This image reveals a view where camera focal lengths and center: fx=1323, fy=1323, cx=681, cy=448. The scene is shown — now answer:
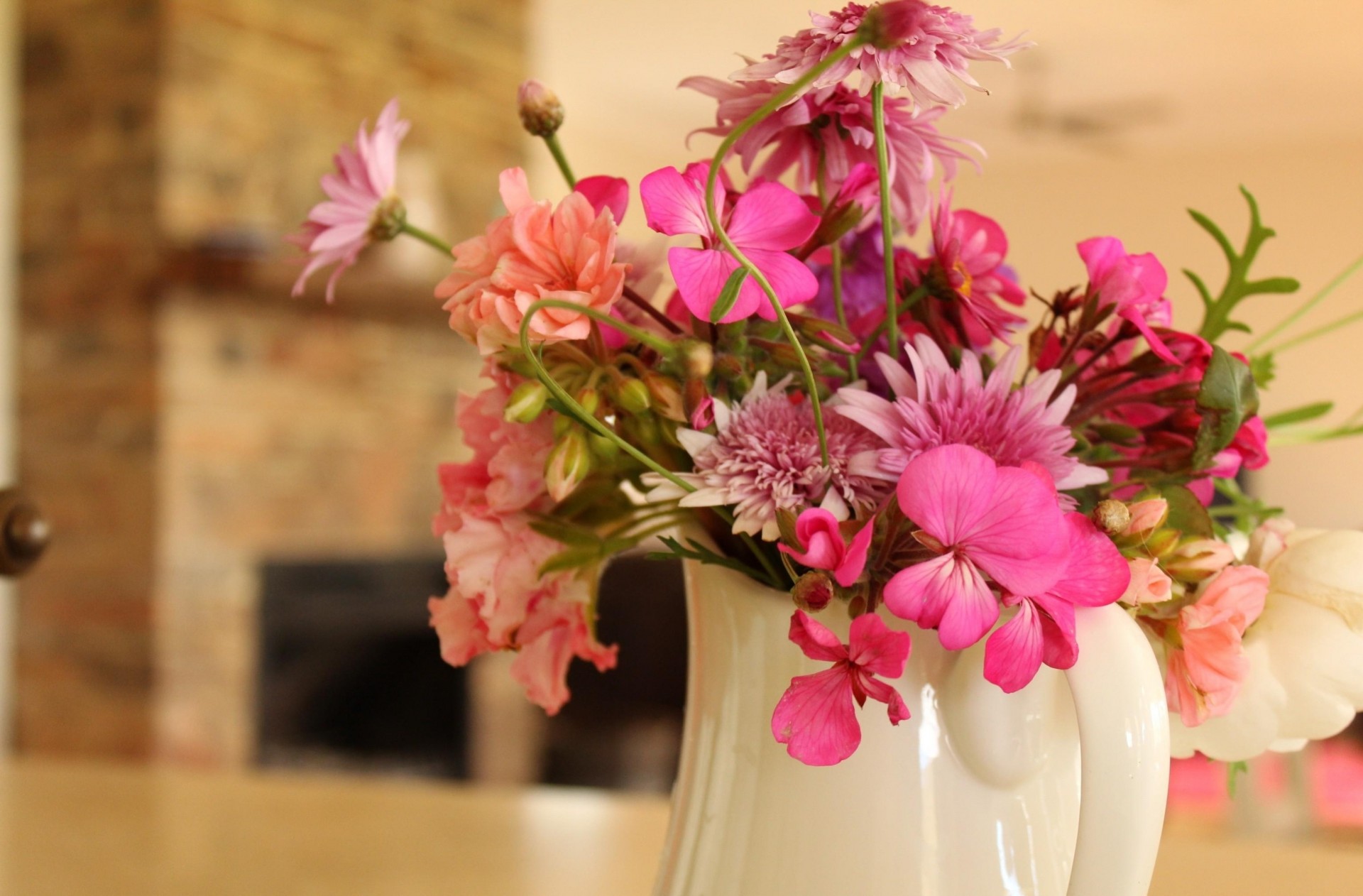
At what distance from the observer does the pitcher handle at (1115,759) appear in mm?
363

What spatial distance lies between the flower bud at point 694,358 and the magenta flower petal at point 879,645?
79 millimetres

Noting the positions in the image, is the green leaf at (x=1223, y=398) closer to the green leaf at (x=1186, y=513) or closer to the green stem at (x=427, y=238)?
the green leaf at (x=1186, y=513)

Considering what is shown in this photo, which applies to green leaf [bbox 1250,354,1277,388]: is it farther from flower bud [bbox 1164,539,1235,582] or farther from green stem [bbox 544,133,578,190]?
green stem [bbox 544,133,578,190]

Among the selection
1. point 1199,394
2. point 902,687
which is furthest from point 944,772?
point 1199,394

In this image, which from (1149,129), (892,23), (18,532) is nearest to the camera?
(892,23)

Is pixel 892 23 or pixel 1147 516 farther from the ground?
pixel 892 23

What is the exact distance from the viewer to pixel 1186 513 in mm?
413

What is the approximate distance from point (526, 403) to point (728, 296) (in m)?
0.07

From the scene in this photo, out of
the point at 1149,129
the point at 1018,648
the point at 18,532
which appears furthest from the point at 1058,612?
the point at 1149,129

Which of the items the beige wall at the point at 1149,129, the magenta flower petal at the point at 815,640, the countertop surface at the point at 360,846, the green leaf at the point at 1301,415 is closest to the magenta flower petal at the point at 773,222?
the magenta flower petal at the point at 815,640

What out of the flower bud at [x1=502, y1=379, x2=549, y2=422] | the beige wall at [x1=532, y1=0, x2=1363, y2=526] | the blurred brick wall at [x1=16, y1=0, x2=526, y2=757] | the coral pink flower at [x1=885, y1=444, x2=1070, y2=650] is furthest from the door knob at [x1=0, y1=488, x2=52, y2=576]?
the beige wall at [x1=532, y1=0, x2=1363, y2=526]

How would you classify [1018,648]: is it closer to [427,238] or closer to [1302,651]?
[1302,651]

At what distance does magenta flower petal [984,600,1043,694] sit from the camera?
0.34m

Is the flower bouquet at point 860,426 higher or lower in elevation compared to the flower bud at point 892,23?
lower
